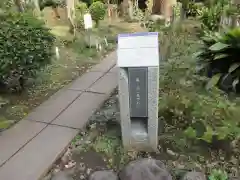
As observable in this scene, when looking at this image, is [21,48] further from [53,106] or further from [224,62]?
[224,62]

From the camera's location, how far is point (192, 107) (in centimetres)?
301

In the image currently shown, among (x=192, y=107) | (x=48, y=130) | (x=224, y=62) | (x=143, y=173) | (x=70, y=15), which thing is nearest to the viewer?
(x=143, y=173)

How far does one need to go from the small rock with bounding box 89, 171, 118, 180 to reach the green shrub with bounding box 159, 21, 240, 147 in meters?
0.88

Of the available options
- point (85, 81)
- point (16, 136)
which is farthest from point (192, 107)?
point (85, 81)

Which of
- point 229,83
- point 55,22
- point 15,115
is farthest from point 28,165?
point 55,22

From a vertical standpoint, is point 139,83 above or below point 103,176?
above

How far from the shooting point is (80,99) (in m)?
4.00

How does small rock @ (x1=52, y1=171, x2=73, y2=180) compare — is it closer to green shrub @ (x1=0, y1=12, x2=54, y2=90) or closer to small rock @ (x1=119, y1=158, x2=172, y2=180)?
small rock @ (x1=119, y1=158, x2=172, y2=180)

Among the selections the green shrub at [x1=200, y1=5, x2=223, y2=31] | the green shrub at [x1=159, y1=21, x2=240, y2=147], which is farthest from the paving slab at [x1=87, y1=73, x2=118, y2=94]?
the green shrub at [x1=200, y1=5, x2=223, y2=31]

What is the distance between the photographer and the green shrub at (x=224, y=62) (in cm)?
389

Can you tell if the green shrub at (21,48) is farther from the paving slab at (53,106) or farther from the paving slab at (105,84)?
the paving slab at (105,84)

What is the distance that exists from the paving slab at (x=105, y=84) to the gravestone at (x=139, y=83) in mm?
1658

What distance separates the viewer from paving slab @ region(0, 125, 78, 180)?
2490 mm

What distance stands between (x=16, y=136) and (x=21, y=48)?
50.2 inches
